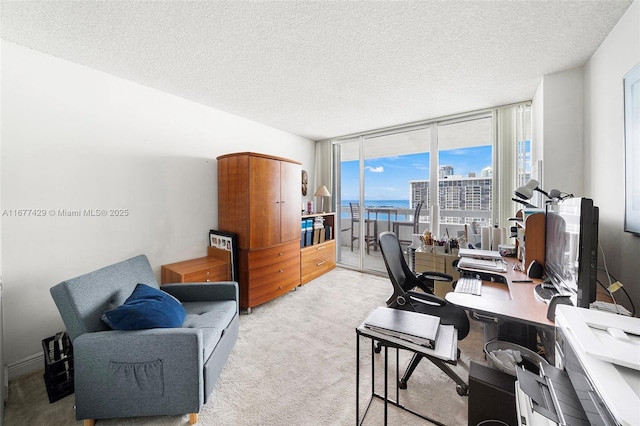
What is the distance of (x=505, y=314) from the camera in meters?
1.29

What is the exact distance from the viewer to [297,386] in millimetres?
1731

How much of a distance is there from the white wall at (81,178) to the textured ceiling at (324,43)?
0.74 ft

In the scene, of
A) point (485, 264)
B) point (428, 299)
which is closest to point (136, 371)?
point (428, 299)

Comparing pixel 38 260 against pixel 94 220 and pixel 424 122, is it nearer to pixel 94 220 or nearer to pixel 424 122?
pixel 94 220

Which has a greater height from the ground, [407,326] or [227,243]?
[227,243]

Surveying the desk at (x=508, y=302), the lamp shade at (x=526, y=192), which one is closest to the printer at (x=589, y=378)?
the desk at (x=508, y=302)

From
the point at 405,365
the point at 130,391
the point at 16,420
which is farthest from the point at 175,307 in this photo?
the point at 405,365

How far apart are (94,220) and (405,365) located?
303 centimetres

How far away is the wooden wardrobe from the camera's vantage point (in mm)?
2865

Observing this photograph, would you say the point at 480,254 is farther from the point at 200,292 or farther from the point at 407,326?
the point at 200,292

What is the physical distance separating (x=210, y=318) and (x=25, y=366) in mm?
1522

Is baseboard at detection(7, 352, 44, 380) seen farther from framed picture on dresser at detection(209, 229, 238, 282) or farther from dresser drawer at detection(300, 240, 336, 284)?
dresser drawer at detection(300, 240, 336, 284)

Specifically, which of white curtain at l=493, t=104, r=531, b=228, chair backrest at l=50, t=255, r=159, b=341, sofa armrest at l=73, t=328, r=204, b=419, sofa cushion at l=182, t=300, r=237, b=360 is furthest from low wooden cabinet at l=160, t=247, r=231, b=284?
white curtain at l=493, t=104, r=531, b=228

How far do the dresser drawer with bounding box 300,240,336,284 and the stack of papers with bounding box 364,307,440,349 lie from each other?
8.12ft
